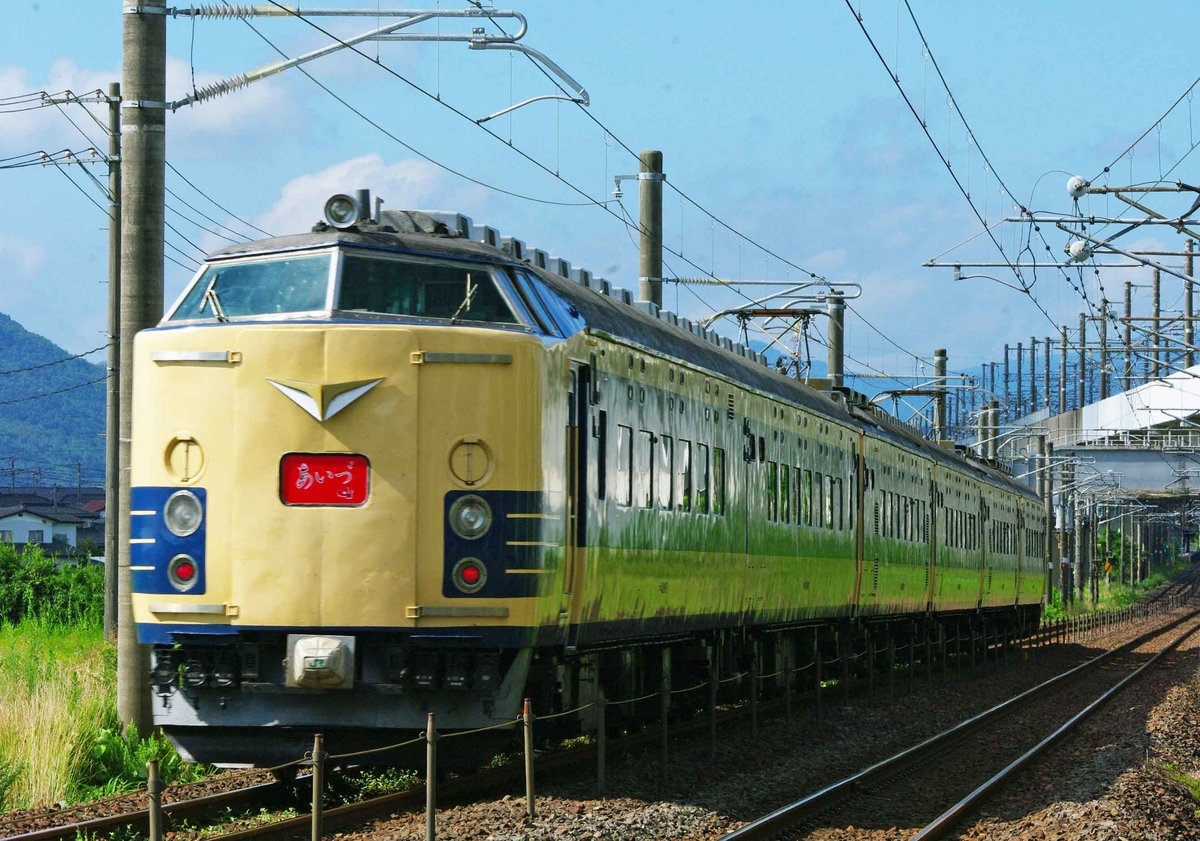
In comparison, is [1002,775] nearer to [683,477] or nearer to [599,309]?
[683,477]

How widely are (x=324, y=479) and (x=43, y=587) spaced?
91.3ft

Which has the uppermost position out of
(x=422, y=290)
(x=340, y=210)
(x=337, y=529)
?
(x=340, y=210)

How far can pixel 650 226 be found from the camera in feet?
78.9

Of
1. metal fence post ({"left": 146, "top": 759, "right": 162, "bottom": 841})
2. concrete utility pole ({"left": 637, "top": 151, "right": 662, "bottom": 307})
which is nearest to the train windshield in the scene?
metal fence post ({"left": 146, "top": 759, "right": 162, "bottom": 841})

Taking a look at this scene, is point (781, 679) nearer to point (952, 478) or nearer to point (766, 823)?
point (766, 823)

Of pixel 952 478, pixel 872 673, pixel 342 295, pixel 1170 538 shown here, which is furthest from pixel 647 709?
pixel 1170 538

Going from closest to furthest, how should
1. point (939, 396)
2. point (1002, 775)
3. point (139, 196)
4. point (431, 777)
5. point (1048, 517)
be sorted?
point (431, 777) → point (139, 196) → point (1002, 775) → point (939, 396) → point (1048, 517)

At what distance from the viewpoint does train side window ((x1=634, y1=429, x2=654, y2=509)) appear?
43.6 ft

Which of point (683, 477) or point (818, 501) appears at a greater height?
point (683, 477)

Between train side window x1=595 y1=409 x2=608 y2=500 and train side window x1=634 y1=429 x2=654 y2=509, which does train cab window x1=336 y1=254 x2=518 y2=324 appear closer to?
train side window x1=595 y1=409 x2=608 y2=500

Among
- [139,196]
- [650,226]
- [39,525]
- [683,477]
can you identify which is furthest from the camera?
[39,525]

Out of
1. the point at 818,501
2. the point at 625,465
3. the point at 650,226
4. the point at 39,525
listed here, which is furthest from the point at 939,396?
the point at 39,525

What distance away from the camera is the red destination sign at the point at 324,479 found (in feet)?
34.7

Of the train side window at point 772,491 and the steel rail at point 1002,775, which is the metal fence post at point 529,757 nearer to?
the steel rail at point 1002,775
